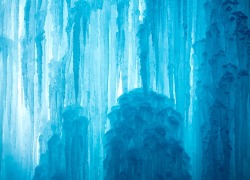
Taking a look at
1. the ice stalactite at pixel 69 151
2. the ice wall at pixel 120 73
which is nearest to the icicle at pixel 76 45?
the ice wall at pixel 120 73

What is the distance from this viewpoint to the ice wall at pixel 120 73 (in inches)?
114

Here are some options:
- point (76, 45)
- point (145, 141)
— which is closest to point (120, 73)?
point (76, 45)

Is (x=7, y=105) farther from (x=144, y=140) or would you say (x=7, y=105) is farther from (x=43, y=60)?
(x=144, y=140)

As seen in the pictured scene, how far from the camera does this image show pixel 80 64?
3041 millimetres

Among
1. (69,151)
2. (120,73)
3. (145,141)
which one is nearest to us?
(145,141)

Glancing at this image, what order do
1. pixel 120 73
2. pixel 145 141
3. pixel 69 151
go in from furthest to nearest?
pixel 120 73 < pixel 69 151 < pixel 145 141

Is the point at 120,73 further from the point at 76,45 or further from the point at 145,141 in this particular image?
the point at 145,141

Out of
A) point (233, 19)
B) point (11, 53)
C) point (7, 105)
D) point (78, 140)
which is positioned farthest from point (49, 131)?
point (233, 19)

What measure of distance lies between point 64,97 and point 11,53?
0.87 m

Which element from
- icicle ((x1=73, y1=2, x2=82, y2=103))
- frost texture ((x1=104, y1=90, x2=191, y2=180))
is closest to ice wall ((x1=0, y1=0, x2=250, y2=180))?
icicle ((x1=73, y1=2, x2=82, y2=103))

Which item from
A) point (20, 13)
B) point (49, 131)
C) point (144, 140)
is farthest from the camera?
point (20, 13)

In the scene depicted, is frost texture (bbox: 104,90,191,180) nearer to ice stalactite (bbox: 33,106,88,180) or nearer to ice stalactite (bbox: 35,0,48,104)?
ice stalactite (bbox: 33,106,88,180)

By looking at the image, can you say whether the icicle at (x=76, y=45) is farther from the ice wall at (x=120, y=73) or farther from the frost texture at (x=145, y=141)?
the frost texture at (x=145, y=141)

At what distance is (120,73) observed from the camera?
3.06 m
